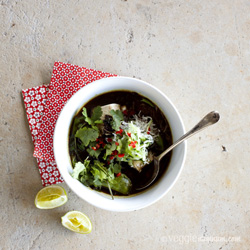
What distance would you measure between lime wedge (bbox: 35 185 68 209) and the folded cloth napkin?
0.20 ft

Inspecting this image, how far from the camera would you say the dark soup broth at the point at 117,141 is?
161 cm

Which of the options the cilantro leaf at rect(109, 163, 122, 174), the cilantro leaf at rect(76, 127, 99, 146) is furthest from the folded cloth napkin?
the cilantro leaf at rect(109, 163, 122, 174)

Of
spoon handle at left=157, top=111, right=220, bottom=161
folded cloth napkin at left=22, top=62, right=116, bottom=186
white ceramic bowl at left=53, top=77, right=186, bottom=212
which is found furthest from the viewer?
folded cloth napkin at left=22, top=62, right=116, bottom=186

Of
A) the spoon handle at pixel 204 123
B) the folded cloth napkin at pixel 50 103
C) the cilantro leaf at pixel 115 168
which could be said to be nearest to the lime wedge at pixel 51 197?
the folded cloth napkin at pixel 50 103

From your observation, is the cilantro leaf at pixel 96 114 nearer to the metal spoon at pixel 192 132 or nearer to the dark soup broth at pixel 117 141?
the dark soup broth at pixel 117 141

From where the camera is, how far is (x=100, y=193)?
171 cm

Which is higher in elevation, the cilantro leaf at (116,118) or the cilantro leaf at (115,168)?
the cilantro leaf at (116,118)

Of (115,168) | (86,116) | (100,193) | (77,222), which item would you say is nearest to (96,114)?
(86,116)

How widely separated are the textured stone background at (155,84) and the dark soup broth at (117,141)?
0.92 feet

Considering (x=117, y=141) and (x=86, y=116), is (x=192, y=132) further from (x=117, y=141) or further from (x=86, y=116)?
(x=86, y=116)

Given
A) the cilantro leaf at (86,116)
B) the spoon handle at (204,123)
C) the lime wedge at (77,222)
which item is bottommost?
the lime wedge at (77,222)

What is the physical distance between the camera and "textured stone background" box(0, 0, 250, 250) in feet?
6.16

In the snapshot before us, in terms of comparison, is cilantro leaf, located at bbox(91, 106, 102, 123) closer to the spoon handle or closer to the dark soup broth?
the dark soup broth

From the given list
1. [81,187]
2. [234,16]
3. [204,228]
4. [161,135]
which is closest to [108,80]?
[161,135]
